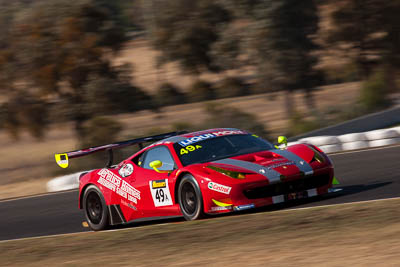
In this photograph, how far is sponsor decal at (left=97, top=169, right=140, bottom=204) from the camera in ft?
33.0

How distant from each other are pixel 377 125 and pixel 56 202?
10663 mm

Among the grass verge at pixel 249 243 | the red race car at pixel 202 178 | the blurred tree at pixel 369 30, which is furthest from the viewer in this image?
the blurred tree at pixel 369 30

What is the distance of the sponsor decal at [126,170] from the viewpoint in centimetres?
1026

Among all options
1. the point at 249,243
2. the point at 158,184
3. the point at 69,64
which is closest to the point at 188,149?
the point at 158,184

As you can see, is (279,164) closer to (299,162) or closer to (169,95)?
(299,162)

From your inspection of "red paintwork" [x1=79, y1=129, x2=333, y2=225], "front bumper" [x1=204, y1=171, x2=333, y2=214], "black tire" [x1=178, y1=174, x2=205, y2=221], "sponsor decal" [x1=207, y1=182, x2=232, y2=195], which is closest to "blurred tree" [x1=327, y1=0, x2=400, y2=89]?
"red paintwork" [x1=79, y1=129, x2=333, y2=225]

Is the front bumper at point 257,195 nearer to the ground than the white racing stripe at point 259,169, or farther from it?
nearer to the ground

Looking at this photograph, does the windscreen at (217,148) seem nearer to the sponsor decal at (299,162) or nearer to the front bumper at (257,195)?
the sponsor decal at (299,162)

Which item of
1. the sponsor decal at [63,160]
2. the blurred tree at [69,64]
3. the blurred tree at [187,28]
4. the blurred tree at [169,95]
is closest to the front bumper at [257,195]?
the sponsor decal at [63,160]

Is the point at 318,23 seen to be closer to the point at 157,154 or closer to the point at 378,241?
the point at 157,154

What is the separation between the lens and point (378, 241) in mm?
6645

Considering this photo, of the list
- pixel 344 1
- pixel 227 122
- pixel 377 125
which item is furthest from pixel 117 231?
pixel 344 1

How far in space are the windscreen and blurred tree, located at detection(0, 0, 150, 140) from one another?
60.1ft

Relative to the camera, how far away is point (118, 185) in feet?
34.0
